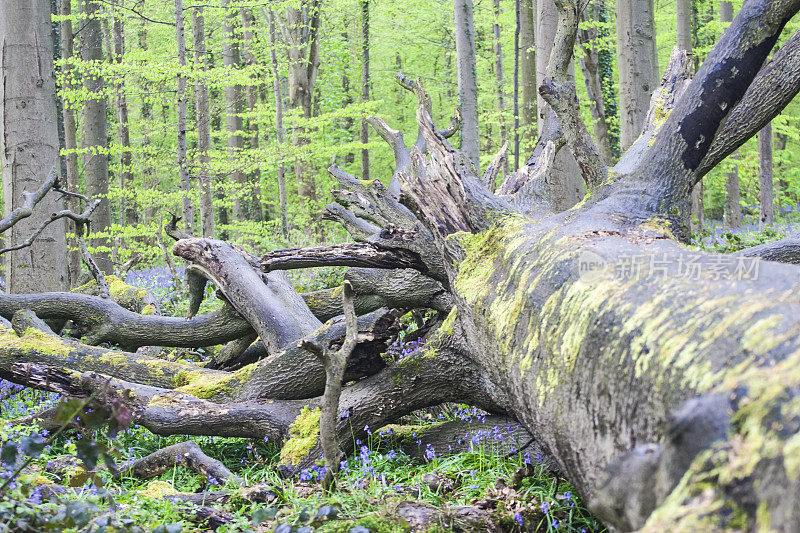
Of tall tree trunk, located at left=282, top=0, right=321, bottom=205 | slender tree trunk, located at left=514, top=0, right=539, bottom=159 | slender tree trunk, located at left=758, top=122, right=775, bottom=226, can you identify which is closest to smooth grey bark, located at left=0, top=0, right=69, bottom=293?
tall tree trunk, located at left=282, top=0, right=321, bottom=205

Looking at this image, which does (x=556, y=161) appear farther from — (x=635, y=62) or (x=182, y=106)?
(x=182, y=106)

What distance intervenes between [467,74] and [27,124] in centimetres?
645

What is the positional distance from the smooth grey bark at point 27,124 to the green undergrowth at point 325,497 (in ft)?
11.9

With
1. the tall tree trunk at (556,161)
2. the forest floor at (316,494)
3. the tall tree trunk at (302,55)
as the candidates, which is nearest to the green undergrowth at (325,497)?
the forest floor at (316,494)

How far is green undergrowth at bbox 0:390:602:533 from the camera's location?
2307mm

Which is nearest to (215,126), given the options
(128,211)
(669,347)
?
(128,211)

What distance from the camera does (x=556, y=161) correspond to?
29.8 feet

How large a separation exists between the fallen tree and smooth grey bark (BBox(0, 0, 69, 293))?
2.98 feet

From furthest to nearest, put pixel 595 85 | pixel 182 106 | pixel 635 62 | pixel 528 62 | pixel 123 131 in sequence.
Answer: pixel 123 131 < pixel 528 62 < pixel 595 85 < pixel 182 106 < pixel 635 62

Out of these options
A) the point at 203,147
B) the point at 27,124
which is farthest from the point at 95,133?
the point at 27,124

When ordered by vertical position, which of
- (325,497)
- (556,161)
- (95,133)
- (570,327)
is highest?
(95,133)

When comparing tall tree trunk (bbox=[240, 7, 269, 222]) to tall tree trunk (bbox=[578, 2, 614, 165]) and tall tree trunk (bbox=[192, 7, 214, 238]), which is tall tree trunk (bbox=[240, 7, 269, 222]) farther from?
tall tree trunk (bbox=[578, 2, 614, 165])

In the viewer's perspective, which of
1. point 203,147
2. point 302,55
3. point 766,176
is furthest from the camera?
point 302,55

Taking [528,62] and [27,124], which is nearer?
[27,124]
